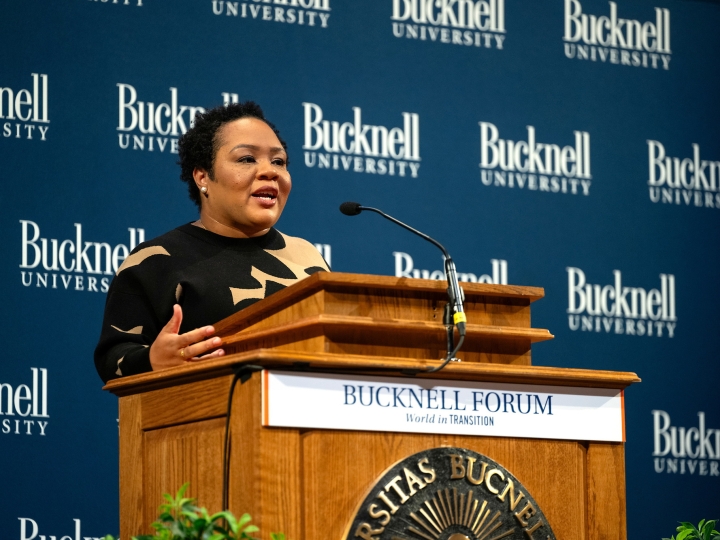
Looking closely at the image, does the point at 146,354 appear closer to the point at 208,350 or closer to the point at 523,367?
the point at 208,350

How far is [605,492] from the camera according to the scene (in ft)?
Answer: 6.07

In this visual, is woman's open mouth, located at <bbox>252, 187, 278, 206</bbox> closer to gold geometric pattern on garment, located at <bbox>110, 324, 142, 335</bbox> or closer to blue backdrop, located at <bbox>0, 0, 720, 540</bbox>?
gold geometric pattern on garment, located at <bbox>110, 324, 142, 335</bbox>

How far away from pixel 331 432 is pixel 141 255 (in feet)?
2.96

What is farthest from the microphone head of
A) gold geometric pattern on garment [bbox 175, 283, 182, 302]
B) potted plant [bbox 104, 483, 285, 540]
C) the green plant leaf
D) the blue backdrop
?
the blue backdrop

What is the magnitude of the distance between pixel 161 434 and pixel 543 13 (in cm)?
292

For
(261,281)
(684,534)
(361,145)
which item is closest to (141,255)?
(261,281)

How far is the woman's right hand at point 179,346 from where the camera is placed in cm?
186

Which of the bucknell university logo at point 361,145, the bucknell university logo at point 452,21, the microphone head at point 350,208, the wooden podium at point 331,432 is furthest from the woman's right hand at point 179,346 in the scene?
the bucknell university logo at point 452,21

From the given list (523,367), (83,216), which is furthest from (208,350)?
(83,216)

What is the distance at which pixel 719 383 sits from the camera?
4363 millimetres

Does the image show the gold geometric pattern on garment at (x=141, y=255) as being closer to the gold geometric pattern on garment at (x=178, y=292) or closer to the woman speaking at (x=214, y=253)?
the woman speaking at (x=214, y=253)

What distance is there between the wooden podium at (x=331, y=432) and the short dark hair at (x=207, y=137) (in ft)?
2.49

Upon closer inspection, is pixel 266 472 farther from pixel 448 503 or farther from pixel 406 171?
pixel 406 171

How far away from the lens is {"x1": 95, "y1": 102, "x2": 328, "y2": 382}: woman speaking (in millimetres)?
2307
